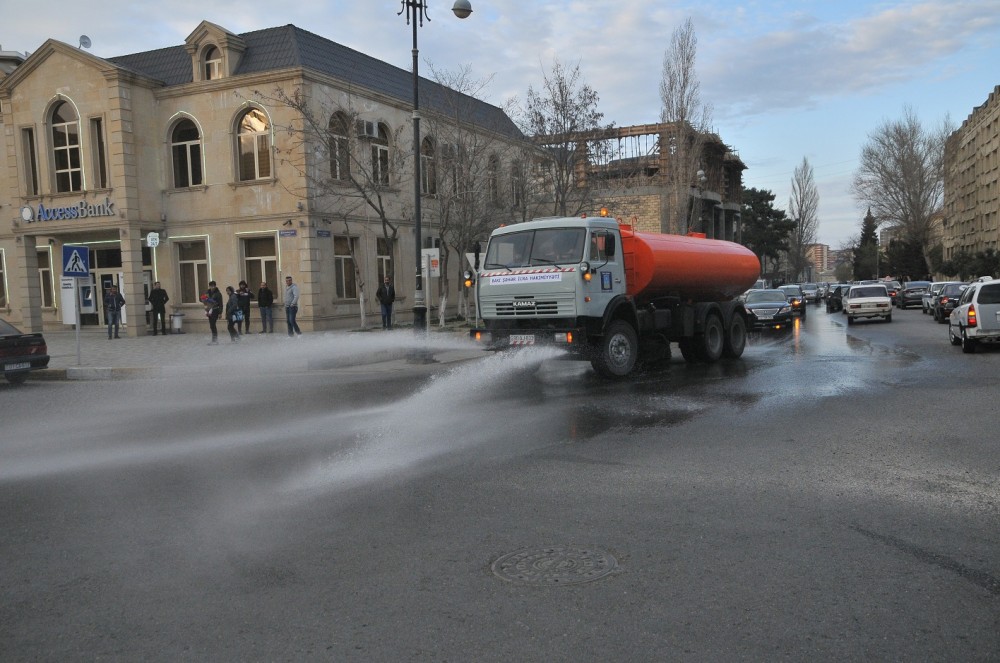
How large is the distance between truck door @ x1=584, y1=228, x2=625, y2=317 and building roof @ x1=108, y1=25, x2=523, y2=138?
16923 mm

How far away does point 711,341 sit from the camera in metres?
16.6

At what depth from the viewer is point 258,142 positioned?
28109mm

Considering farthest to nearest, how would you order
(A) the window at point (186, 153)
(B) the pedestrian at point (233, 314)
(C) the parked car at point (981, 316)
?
(A) the window at point (186, 153) < (B) the pedestrian at point (233, 314) < (C) the parked car at point (981, 316)

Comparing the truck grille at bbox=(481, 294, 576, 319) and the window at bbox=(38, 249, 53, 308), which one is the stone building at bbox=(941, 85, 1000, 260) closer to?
the truck grille at bbox=(481, 294, 576, 319)

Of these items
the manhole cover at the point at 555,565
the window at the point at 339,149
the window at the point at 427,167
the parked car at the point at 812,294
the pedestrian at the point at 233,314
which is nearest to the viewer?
the manhole cover at the point at 555,565

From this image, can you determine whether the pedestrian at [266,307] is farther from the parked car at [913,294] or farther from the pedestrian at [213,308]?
the parked car at [913,294]

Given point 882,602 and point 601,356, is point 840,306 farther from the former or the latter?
point 882,602

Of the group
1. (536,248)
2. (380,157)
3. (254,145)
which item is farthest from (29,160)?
(536,248)

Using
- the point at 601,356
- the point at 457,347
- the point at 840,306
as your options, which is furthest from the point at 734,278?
the point at 840,306

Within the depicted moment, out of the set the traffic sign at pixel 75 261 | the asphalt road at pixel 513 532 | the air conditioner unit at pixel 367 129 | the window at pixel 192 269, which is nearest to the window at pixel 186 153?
the window at pixel 192 269

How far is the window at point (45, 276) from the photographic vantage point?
106ft

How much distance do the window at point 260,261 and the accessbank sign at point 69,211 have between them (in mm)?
4986

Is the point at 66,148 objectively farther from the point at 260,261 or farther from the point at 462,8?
the point at 462,8

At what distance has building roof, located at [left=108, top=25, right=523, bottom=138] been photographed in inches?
1097
